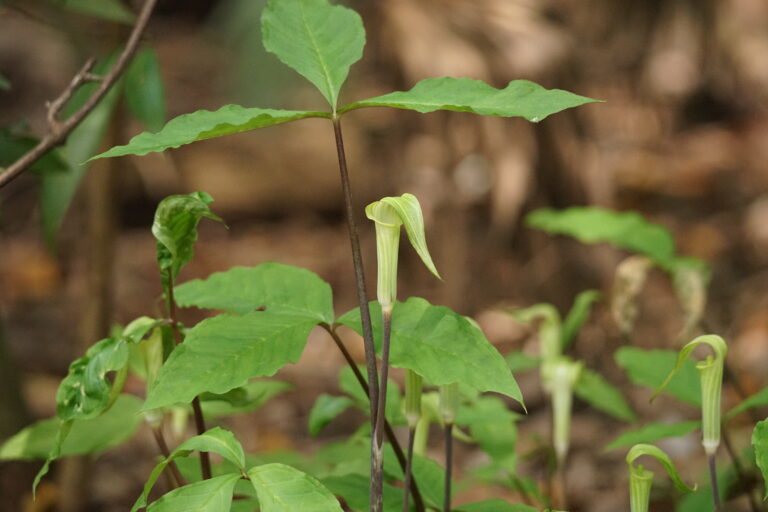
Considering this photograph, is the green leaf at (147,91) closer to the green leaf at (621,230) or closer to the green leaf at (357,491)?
the green leaf at (357,491)

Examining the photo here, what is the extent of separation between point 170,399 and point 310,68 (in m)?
0.38

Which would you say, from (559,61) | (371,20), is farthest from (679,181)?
(371,20)

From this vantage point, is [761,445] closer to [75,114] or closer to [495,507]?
[495,507]

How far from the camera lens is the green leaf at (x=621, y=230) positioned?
1.60m

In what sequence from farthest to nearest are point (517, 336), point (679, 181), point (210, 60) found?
point (210, 60) → point (679, 181) → point (517, 336)

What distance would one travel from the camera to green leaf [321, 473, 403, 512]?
1.00 metres

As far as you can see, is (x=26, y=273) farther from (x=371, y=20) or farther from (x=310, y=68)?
(x=310, y=68)

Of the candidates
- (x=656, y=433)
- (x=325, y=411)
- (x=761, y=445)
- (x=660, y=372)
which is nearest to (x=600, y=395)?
(x=660, y=372)

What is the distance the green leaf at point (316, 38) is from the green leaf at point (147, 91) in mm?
470

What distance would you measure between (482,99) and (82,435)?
79 cm

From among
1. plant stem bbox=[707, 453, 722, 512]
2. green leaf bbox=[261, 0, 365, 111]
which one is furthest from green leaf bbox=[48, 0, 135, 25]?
plant stem bbox=[707, 453, 722, 512]

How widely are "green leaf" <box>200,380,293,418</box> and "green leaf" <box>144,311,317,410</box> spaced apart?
167 mm

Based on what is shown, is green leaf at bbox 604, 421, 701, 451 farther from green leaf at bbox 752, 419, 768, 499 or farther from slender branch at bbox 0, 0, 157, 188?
slender branch at bbox 0, 0, 157, 188

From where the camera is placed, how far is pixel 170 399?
0.80 metres
